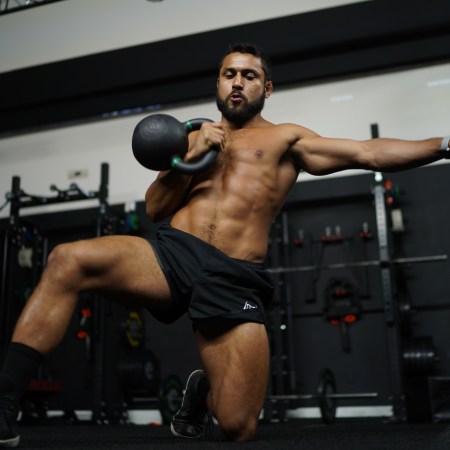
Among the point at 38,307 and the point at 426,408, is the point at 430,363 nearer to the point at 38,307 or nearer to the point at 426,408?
the point at 426,408

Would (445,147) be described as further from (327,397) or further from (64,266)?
(327,397)

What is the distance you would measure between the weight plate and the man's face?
230 centimetres

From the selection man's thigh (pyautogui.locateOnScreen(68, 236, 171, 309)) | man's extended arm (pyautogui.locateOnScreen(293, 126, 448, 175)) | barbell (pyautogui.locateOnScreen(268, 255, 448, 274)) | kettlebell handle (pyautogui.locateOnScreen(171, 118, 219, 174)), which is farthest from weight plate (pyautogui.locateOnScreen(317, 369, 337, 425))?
kettlebell handle (pyautogui.locateOnScreen(171, 118, 219, 174))

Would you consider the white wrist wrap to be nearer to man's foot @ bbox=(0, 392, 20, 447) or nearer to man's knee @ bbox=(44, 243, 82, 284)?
man's knee @ bbox=(44, 243, 82, 284)

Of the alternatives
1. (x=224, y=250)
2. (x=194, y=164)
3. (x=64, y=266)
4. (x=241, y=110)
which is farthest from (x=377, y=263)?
(x=64, y=266)

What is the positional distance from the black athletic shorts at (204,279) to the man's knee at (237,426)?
33cm

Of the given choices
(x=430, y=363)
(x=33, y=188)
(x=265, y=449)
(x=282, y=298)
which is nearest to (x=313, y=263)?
(x=282, y=298)

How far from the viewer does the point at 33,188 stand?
6582mm

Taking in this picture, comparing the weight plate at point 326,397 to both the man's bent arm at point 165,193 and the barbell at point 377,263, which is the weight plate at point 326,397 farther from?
the man's bent arm at point 165,193

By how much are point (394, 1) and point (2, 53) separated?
12.8ft

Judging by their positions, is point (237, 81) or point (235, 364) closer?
point (235, 364)

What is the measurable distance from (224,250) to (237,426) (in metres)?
0.60

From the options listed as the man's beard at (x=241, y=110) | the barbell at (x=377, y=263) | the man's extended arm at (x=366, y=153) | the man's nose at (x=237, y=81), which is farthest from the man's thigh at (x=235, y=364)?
the barbell at (x=377, y=263)

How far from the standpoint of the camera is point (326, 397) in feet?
14.3
